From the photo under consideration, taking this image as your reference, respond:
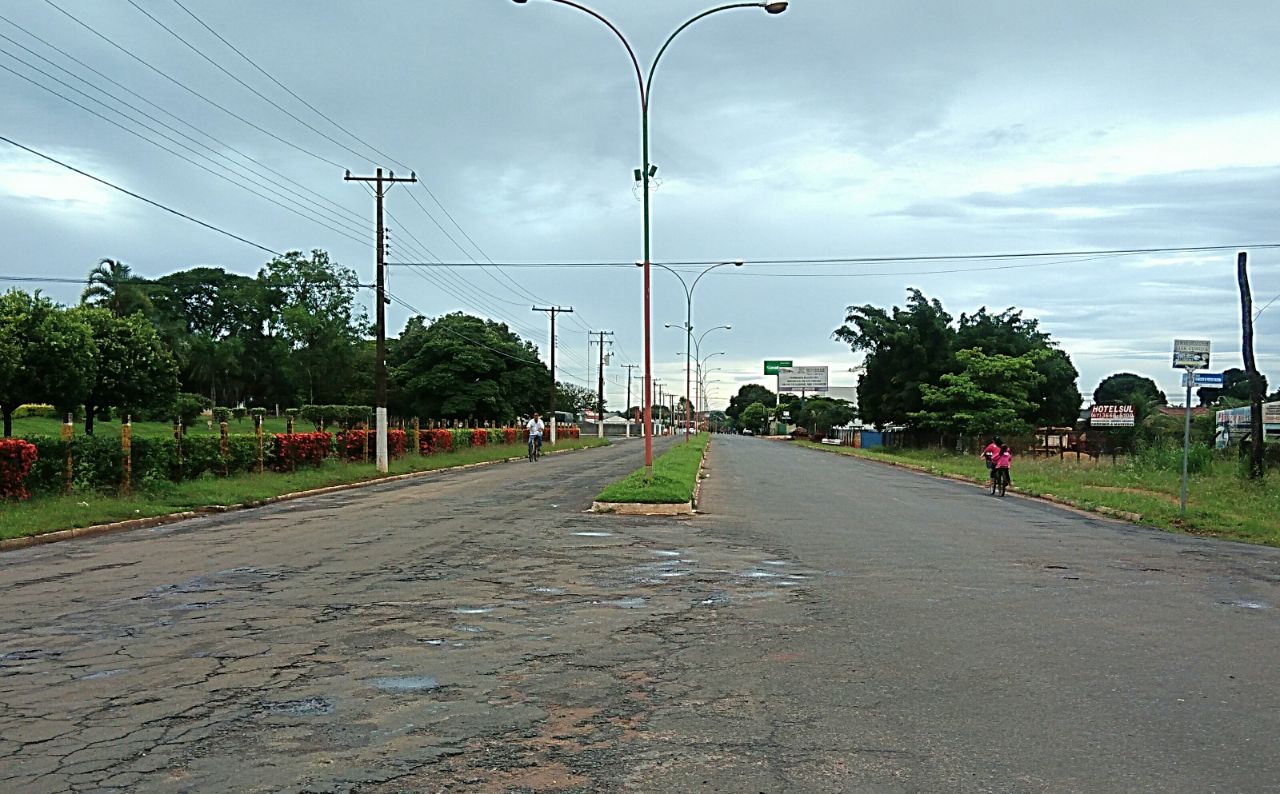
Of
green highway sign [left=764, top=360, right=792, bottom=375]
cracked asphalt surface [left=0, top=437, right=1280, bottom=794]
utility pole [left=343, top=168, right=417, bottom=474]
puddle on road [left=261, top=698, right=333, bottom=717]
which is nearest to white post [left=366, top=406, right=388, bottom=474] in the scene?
utility pole [left=343, top=168, right=417, bottom=474]

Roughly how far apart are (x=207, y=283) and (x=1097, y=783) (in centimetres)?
9981

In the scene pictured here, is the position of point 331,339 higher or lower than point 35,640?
higher

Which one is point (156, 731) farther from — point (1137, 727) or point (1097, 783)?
point (1137, 727)

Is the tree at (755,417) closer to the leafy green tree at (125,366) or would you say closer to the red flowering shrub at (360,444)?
the leafy green tree at (125,366)

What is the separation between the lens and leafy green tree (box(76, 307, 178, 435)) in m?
46.1

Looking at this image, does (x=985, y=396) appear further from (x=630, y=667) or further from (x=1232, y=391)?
(x=630, y=667)

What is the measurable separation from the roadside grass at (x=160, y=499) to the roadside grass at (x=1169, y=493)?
1796 cm

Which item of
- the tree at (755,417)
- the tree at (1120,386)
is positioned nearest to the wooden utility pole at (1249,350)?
the tree at (1120,386)

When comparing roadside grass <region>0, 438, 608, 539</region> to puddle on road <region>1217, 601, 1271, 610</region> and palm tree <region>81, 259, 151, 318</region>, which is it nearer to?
puddle on road <region>1217, 601, 1271, 610</region>

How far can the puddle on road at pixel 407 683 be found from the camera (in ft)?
21.3

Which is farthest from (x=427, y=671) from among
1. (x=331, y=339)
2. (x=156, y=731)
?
(x=331, y=339)

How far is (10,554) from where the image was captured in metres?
13.5

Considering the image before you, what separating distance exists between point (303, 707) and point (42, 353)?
136ft

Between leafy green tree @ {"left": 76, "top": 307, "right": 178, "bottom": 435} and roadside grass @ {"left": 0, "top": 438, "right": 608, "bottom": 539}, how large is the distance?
19811 mm
